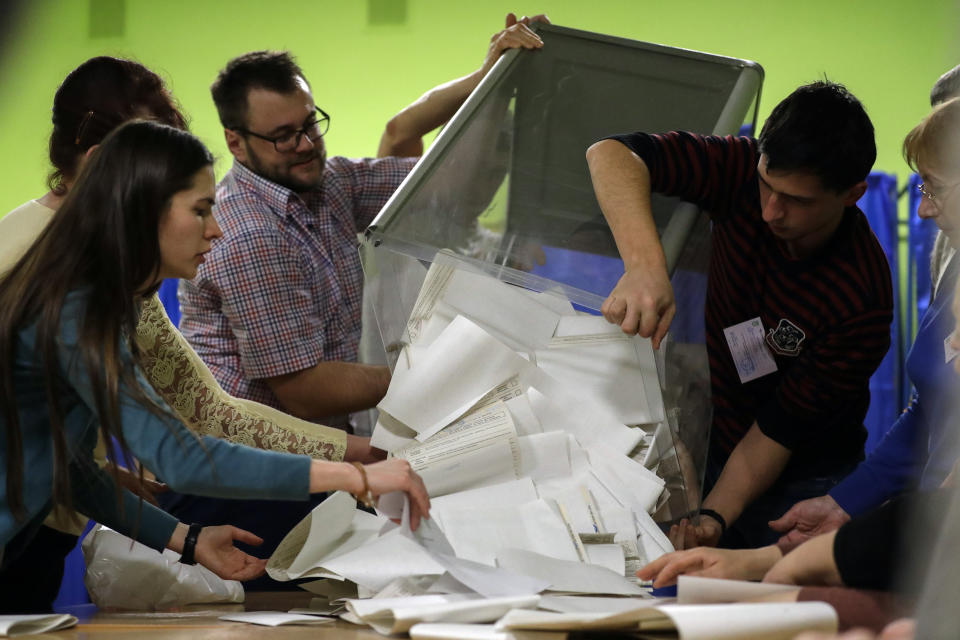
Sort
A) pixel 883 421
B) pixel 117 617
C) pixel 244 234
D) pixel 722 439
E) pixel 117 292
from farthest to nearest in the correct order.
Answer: pixel 883 421 < pixel 244 234 < pixel 722 439 < pixel 117 617 < pixel 117 292

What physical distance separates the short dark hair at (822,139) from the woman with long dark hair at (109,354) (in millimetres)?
A: 837

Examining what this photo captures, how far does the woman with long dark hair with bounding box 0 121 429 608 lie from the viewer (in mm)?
1055

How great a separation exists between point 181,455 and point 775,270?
1.05 meters

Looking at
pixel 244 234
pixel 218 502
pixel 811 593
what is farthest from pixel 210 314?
A: pixel 811 593

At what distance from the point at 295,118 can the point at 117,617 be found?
1.20 meters

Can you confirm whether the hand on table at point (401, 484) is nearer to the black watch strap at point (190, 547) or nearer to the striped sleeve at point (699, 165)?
the black watch strap at point (190, 547)

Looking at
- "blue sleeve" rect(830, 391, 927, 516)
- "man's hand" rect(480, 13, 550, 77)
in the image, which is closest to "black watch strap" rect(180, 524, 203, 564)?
"blue sleeve" rect(830, 391, 927, 516)

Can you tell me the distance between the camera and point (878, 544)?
0.86 m

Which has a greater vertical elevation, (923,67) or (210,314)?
(923,67)

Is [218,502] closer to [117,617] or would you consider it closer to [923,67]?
[117,617]

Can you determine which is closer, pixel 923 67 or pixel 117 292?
pixel 117 292

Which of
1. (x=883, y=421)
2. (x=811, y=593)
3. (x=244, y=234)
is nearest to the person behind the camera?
(x=811, y=593)

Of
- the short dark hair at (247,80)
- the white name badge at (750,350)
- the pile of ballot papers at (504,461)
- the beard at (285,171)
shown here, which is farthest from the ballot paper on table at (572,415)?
the short dark hair at (247,80)

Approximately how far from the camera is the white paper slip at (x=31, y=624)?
0.97 metres
